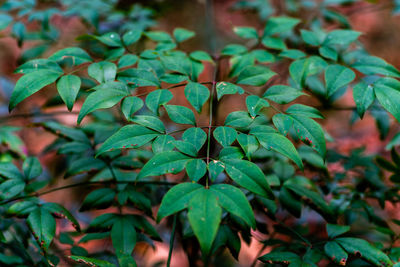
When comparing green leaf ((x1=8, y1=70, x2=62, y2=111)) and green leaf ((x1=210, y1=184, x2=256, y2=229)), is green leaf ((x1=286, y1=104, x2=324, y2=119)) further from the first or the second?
green leaf ((x1=8, y1=70, x2=62, y2=111))

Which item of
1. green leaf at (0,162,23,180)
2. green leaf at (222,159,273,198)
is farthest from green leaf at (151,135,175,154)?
green leaf at (0,162,23,180)

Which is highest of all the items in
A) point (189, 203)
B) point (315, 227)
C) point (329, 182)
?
point (189, 203)

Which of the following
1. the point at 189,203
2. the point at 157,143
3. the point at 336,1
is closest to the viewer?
the point at 189,203

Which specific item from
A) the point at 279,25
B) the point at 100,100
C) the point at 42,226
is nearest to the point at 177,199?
the point at 100,100

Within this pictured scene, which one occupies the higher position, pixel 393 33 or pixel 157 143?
pixel 157 143

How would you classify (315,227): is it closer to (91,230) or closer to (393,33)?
(91,230)

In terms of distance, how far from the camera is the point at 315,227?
1709 millimetres

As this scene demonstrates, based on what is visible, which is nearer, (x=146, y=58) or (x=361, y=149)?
(x=146, y=58)

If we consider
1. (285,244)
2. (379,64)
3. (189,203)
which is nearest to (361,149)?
(379,64)

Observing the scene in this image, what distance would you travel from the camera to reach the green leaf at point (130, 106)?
24.3 inches

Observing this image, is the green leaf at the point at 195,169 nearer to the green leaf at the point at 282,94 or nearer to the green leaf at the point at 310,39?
the green leaf at the point at 282,94

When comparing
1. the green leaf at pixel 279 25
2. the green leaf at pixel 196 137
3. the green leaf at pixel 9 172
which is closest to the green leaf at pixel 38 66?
the green leaf at pixel 9 172

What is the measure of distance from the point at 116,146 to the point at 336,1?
1.22 metres

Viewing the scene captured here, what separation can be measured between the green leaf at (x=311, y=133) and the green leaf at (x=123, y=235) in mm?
447
